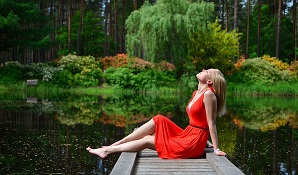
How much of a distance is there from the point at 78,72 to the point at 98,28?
13.8 metres

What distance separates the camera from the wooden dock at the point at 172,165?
4590 millimetres

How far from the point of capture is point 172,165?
5223 mm

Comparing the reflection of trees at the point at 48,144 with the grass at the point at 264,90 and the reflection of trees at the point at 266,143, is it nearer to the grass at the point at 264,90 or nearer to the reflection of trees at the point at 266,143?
the reflection of trees at the point at 266,143

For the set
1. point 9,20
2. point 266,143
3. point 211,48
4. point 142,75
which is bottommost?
point 266,143

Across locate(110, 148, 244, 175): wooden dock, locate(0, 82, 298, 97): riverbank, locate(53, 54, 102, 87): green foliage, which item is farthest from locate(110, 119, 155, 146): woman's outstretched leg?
locate(53, 54, 102, 87): green foliage

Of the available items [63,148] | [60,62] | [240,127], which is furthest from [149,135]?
[60,62]

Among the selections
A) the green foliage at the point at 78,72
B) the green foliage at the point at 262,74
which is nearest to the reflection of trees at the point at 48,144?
the green foliage at the point at 78,72

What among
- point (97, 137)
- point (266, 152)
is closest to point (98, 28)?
point (97, 137)

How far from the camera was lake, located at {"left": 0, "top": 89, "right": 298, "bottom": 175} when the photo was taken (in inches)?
261

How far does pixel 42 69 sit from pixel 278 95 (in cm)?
1729

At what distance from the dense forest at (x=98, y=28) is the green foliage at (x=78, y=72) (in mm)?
2007

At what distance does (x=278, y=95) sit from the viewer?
29.9 m

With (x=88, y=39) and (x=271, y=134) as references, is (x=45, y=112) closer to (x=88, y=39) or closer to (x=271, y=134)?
(x=271, y=134)

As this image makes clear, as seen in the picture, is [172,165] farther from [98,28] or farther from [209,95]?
[98,28]
